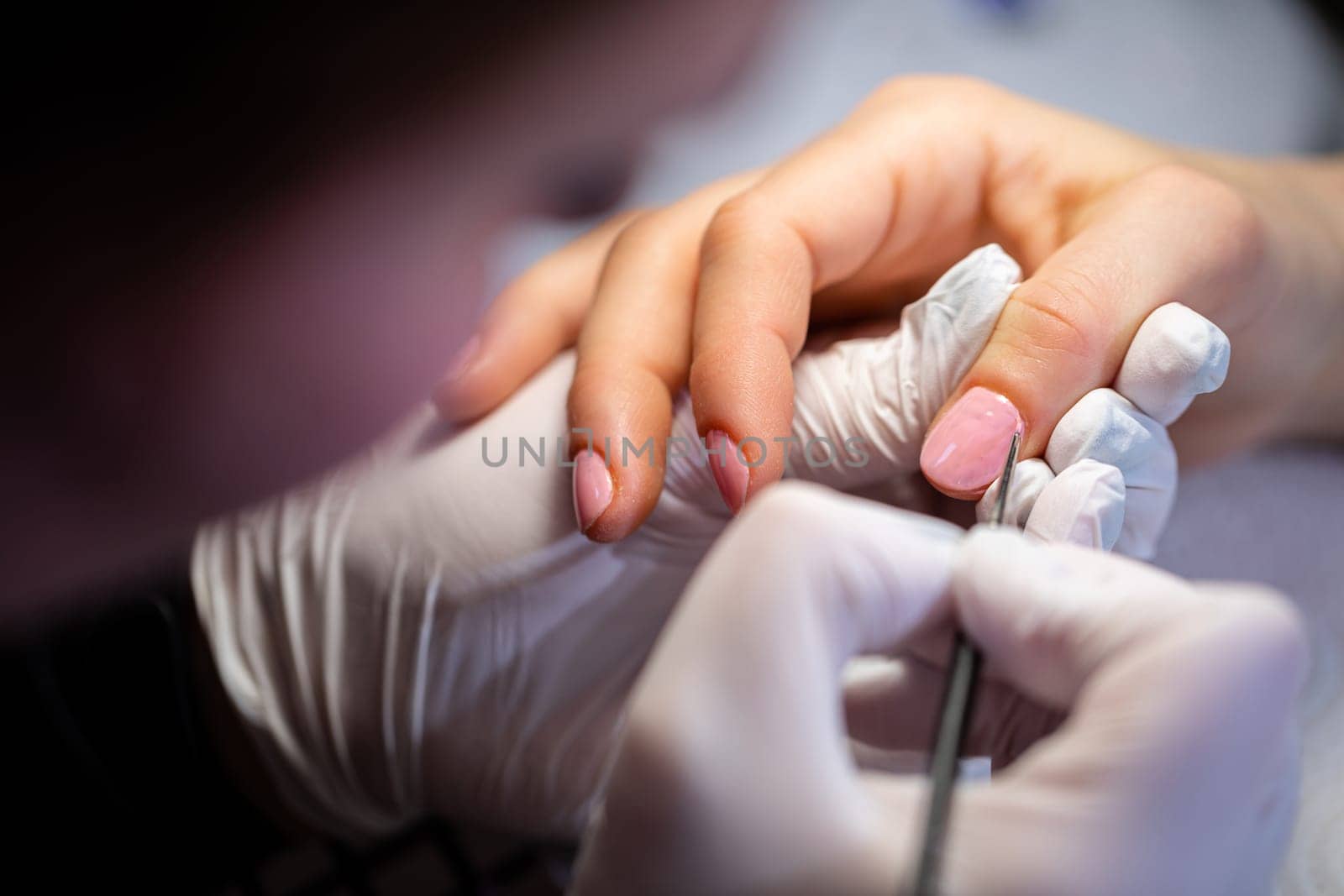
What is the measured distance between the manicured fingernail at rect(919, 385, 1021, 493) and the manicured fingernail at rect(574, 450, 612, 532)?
167 mm

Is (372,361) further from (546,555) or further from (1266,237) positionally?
(1266,237)

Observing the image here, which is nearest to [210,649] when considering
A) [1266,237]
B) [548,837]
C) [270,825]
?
[270,825]

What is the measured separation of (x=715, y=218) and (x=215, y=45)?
0.33 meters

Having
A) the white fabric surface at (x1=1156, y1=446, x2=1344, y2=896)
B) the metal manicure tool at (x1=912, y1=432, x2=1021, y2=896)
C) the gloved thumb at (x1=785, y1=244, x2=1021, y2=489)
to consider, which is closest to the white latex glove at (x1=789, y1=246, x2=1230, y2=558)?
the gloved thumb at (x1=785, y1=244, x2=1021, y2=489)

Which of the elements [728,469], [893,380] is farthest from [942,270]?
[728,469]

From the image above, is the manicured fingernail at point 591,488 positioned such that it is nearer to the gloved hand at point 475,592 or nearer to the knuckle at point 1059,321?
the gloved hand at point 475,592

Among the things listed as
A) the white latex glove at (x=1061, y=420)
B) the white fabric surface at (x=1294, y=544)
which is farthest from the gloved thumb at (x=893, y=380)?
the white fabric surface at (x=1294, y=544)

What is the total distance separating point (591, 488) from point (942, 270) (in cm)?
29

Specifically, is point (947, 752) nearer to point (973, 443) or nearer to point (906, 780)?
point (906, 780)

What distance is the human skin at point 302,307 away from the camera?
1.05ft

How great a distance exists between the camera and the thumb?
0.45 metres

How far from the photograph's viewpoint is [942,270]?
612mm

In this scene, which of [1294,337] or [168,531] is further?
[1294,337]

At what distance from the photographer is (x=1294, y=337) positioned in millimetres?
647
